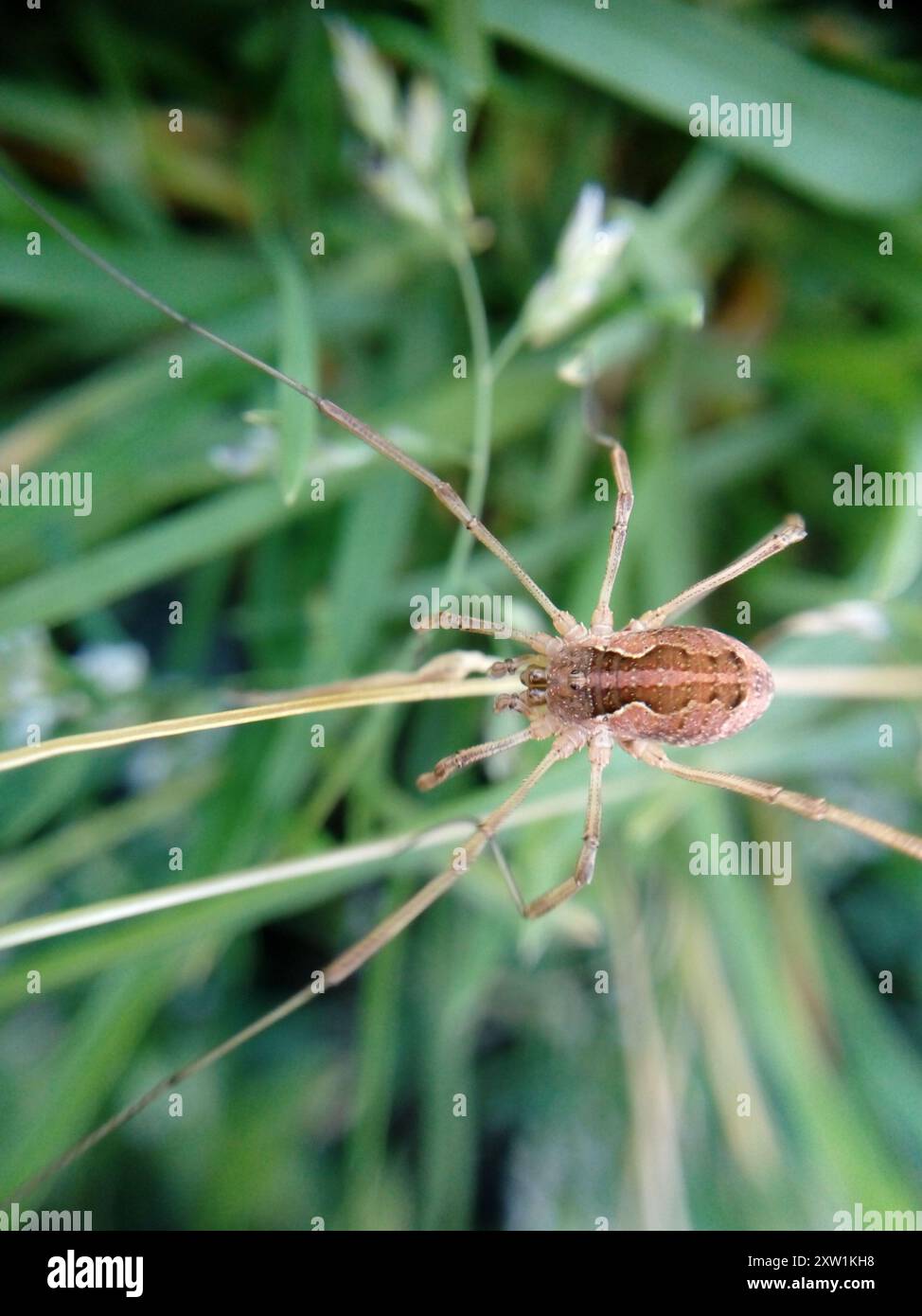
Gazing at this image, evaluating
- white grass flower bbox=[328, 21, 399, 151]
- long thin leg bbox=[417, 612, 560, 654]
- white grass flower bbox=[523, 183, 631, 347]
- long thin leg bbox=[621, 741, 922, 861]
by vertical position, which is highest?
white grass flower bbox=[328, 21, 399, 151]

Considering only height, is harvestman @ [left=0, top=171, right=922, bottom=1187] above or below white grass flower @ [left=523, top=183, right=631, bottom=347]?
below

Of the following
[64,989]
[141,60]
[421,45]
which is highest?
[141,60]

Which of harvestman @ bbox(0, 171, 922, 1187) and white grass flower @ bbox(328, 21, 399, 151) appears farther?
white grass flower @ bbox(328, 21, 399, 151)

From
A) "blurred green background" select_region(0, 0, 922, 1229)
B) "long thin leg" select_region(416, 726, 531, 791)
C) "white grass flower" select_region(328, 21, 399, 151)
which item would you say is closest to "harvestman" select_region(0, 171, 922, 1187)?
"long thin leg" select_region(416, 726, 531, 791)

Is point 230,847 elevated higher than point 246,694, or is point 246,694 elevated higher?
point 246,694

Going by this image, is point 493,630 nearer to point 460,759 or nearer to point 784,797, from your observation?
point 460,759

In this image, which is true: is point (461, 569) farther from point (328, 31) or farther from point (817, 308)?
point (817, 308)

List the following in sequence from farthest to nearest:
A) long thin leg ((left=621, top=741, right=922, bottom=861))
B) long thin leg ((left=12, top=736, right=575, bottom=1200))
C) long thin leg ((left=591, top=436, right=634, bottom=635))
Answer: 1. long thin leg ((left=591, top=436, right=634, bottom=635))
2. long thin leg ((left=621, top=741, right=922, bottom=861))
3. long thin leg ((left=12, top=736, right=575, bottom=1200))

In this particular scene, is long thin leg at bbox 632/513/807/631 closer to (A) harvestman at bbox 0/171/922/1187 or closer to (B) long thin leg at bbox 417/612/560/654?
(A) harvestman at bbox 0/171/922/1187
